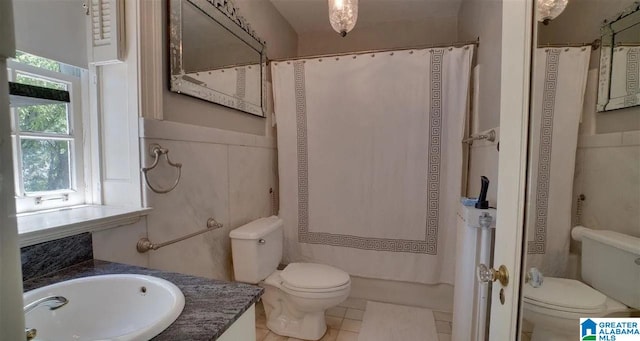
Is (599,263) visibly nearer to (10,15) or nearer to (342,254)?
(10,15)

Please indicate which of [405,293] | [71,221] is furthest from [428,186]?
[71,221]

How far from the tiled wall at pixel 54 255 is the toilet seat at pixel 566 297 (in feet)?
4.42

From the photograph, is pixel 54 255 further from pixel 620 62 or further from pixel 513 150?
pixel 620 62

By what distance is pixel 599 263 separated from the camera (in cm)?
56

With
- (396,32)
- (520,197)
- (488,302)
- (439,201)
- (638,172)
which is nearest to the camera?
(638,172)

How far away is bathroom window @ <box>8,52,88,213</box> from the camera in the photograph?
1.02m

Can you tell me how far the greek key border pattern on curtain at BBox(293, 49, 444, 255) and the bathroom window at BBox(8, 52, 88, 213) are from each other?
53.2 inches

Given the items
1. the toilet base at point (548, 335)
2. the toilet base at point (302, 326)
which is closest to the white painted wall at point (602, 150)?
the toilet base at point (548, 335)

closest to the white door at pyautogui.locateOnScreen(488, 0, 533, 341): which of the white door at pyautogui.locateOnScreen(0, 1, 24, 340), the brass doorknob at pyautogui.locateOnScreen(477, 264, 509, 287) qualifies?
the brass doorknob at pyautogui.locateOnScreen(477, 264, 509, 287)

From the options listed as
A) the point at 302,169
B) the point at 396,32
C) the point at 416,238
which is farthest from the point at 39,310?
the point at 396,32

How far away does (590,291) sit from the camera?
586 millimetres

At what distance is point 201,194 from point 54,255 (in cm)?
67

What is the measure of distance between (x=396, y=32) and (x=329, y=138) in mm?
1417

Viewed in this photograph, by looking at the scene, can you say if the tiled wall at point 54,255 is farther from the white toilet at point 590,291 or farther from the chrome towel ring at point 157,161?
the white toilet at point 590,291
